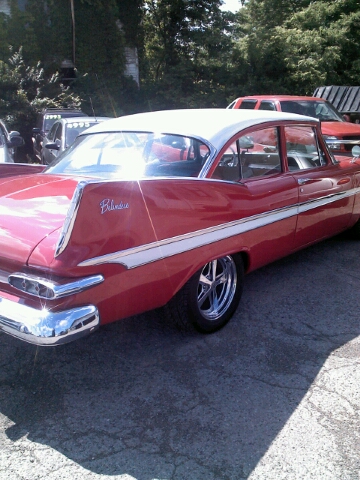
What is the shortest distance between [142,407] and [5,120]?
41.9 ft

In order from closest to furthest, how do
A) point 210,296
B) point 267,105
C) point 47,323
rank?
1. point 47,323
2. point 210,296
3. point 267,105

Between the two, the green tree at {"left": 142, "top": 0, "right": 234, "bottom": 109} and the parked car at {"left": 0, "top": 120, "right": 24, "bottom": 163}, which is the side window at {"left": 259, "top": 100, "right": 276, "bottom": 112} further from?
the green tree at {"left": 142, "top": 0, "right": 234, "bottom": 109}

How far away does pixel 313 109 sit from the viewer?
1028 cm

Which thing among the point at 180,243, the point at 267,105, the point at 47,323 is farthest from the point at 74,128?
the point at 47,323

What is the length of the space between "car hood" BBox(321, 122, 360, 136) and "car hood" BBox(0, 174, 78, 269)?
6.57 meters

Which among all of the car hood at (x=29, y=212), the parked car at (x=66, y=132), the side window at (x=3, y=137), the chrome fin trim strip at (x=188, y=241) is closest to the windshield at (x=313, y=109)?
the parked car at (x=66, y=132)

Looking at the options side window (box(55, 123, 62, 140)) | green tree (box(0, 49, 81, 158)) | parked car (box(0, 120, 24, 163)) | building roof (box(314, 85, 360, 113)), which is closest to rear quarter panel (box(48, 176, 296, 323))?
parked car (box(0, 120, 24, 163))

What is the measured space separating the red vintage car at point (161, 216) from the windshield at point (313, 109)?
16.1ft

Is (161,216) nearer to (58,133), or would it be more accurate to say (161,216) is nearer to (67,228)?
(67,228)

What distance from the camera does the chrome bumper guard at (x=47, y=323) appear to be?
2.63 m

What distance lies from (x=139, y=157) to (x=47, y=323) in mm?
1698

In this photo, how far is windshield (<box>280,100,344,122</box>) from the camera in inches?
393

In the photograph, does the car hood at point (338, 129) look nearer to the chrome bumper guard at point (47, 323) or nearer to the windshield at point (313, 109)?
the windshield at point (313, 109)

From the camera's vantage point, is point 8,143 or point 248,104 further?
point 248,104
